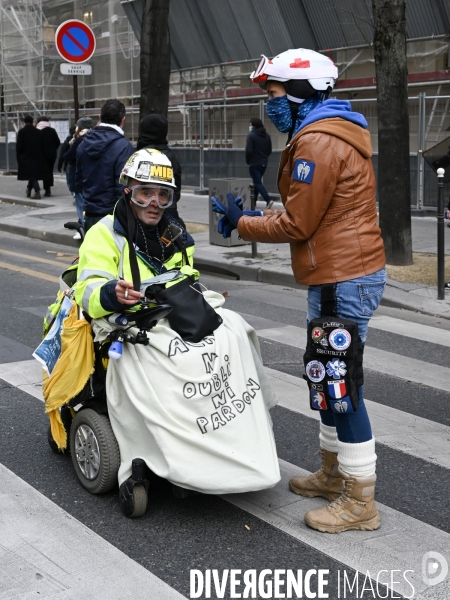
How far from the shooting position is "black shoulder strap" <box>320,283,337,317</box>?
363 centimetres

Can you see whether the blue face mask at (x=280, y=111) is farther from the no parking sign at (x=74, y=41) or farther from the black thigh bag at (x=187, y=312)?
the no parking sign at (x=74, y=41)

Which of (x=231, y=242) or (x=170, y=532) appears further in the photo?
(x=231, y=242)

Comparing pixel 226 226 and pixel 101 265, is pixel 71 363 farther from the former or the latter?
pixel 226 226

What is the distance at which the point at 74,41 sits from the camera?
1517 centimetres

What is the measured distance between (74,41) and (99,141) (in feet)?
27.3

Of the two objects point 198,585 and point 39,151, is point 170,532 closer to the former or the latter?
point 198,585

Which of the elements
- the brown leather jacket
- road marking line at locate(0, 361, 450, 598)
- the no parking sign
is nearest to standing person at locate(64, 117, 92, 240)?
the no parking sign

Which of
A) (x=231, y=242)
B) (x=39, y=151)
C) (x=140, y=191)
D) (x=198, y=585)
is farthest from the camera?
(x=39, y=151)

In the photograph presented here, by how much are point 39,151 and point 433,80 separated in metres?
8.22

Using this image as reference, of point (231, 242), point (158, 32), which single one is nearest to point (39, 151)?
point (158, 32)

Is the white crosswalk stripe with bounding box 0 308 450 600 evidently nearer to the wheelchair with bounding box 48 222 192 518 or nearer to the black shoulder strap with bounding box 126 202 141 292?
the wheelchair with bounding box 48 222 192 518

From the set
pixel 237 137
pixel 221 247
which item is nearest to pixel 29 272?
pixel 221 247

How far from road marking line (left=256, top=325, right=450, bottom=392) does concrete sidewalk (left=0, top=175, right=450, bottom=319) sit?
1.71 meters

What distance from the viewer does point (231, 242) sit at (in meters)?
12.0
